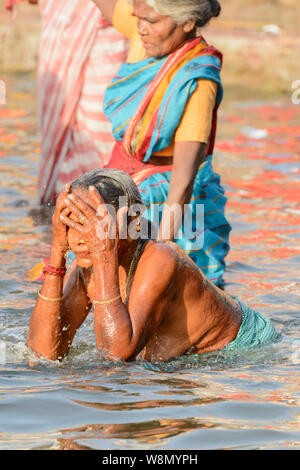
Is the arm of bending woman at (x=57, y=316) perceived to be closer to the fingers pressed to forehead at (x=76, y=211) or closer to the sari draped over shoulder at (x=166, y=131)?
the fingers pressed to forehead at (x=76, y=211)

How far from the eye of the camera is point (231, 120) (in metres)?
13.4

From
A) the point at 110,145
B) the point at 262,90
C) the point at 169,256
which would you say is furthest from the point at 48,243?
the point at 262,90

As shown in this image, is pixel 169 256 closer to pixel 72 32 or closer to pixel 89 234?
pixel 89 234

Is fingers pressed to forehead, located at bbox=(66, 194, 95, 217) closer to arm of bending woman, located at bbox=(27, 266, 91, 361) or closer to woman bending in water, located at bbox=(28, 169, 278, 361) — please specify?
woman bending in water, located at bbox=(28, 169, 278, 361)

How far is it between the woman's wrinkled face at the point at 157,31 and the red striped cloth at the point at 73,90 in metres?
2.49

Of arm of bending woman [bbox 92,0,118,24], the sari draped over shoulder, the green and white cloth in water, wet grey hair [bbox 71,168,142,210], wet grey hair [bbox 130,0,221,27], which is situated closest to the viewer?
wet grey hair [bbox 71,168,142,210]

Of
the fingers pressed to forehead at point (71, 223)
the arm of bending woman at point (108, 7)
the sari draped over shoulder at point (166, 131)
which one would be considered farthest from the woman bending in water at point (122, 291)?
the arm of bending woman at point (108, 7)

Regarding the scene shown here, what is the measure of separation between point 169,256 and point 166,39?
1.70 m

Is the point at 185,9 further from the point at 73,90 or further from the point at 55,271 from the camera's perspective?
the point at 73,90

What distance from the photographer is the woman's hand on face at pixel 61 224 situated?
13.7ft

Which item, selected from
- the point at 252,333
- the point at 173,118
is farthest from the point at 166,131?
the point at 252,333

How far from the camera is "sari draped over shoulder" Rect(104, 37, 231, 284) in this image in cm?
558

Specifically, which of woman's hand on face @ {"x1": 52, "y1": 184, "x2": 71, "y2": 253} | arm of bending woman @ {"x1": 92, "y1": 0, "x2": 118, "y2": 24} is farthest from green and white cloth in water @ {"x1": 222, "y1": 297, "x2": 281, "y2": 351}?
arm of bending woman @ {"x1": 92, "y1": 0, "x2": 118, "y2": 24}

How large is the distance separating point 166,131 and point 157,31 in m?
0.56
